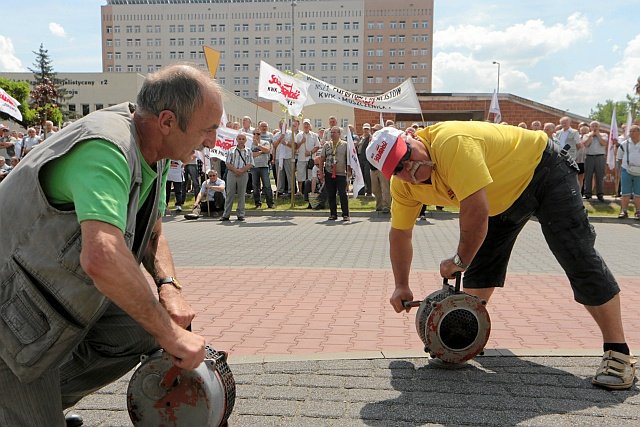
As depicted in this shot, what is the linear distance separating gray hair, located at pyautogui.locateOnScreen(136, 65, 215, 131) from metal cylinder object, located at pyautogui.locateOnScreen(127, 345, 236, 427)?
1009mm

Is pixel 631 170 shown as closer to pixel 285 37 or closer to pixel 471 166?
pixel 471 166

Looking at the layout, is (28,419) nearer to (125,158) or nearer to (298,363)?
(125,158)

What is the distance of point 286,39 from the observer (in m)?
123

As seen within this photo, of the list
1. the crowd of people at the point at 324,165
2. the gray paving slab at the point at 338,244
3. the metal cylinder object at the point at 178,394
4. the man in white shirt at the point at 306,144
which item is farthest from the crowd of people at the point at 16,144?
the metal cylinder object at the point at 178,394

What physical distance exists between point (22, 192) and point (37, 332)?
1.68 ft

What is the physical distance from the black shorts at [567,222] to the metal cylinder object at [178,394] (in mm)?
2244

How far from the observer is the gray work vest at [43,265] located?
2270 mm

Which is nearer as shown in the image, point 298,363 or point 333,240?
point 298,363

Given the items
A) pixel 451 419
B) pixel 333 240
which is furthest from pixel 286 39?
pixel 451 419

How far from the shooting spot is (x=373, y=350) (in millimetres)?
4453

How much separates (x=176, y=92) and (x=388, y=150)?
1.53 metres

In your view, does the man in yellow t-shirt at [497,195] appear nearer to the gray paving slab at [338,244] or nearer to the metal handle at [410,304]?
the metal handle at [410,304]

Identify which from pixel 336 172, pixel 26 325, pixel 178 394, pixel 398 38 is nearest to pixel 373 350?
pixel 178 394

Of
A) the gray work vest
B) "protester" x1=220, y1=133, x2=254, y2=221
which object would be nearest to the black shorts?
Answer: the gray work vest
